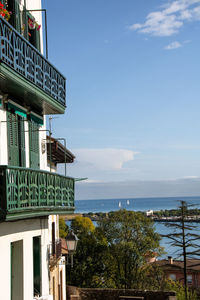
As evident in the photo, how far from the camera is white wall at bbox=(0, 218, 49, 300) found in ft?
37.9

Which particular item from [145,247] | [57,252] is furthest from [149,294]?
[145,247]

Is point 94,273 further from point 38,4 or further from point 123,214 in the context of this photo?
point 38,4

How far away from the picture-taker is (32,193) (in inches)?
459

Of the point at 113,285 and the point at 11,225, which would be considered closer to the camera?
the point at 11,225

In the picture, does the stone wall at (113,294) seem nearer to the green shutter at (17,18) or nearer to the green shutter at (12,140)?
the green shutter at (12,140)

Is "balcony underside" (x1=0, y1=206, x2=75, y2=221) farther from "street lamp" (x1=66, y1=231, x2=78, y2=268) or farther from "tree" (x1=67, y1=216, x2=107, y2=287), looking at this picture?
"tree" (x1=67, y1=216, x2=107, y2=287)

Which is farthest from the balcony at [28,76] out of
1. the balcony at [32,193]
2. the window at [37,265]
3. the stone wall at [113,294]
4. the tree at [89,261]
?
the tree at [89,261]

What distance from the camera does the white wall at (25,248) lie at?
11.5 meters

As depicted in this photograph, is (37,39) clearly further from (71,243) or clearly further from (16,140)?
(71,243)

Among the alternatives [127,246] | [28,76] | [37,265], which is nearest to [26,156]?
[28,76]

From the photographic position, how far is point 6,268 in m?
11.6

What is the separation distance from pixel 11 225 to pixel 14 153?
188 centimetres

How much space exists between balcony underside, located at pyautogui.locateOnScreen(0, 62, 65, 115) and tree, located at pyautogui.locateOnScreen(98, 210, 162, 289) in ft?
93.7

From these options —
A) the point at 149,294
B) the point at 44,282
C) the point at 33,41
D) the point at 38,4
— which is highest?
the point at 38,4
